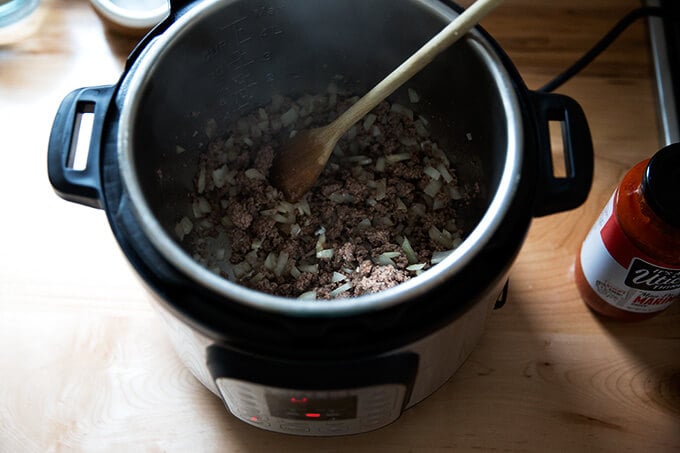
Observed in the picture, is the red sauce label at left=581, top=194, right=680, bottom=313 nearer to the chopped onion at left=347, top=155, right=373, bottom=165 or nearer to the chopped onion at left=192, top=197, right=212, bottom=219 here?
the chopped onion at left=347, top=155, right=373, bottom=165

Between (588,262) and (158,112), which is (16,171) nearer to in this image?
(158,112)

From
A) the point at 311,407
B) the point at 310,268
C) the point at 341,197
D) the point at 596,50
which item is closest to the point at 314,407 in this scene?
the point at 311,407

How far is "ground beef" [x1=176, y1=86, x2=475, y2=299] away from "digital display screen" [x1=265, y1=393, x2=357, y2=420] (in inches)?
6.9

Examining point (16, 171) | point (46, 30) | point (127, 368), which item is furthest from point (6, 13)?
point (127, 368)

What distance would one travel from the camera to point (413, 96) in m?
1.04

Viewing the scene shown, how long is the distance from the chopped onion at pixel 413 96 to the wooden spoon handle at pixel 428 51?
16cm

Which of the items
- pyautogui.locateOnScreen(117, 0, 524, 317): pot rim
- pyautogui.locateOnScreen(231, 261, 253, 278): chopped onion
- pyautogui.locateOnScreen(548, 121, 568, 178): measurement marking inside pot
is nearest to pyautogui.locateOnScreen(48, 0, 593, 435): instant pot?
pyautogui.locateOnScreen(117, 0, 524, 317): pot rim

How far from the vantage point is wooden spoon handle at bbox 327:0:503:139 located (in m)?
0.76

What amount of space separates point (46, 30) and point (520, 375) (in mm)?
1043

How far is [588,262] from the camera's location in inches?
39.7

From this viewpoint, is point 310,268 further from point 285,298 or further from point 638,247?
point 638,247

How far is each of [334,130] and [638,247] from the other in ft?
1.42

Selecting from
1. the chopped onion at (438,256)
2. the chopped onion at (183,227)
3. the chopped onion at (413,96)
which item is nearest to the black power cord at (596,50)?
the chopped onion at (413,96)

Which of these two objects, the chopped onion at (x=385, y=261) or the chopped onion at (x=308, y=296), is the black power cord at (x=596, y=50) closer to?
the chopped onion at (x=385, y=261)
